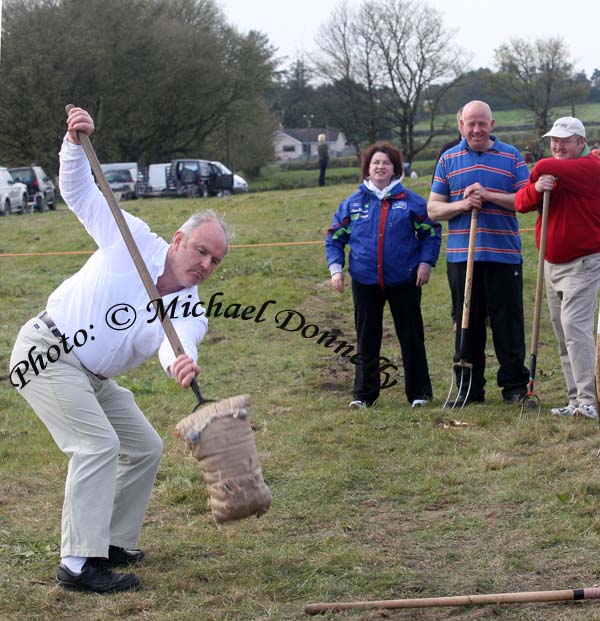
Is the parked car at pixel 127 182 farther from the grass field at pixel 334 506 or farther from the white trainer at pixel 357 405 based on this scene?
the white trainer at pixel 357 405

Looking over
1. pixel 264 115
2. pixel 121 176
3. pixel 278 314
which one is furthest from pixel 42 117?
pixel 278 314

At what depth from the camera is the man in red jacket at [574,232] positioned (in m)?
7.19

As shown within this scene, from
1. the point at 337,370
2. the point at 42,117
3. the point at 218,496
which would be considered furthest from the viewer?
the point at 42,117

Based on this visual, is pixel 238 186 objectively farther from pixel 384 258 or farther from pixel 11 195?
pixel 384 258

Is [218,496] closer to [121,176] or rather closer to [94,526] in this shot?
[94,526]

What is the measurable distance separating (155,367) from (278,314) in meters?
2.12

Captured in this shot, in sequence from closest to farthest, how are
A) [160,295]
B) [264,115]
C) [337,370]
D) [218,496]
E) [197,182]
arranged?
1. [218,496]
2. [160,295]
3. [337,370]
4. [197,182]
5. [264,115]

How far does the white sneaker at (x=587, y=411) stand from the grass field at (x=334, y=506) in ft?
0.55

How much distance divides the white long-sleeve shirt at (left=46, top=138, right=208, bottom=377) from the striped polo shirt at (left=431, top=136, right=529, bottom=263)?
11.6 feet

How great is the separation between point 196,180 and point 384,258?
2943 cm

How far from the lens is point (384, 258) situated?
25.4 feet

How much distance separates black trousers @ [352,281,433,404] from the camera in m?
7.96

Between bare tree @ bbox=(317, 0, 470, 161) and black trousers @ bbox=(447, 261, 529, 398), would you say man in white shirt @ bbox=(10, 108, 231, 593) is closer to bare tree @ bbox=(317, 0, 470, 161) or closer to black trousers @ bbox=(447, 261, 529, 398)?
black trousers @ bbox=(447, 261, 529, 398)

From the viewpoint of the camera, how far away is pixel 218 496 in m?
4.41
